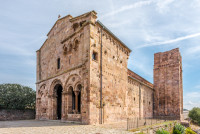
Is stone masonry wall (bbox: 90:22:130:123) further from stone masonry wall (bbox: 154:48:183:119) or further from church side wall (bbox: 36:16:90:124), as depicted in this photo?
stone masonry wall (bbox: 154:48:183:119)

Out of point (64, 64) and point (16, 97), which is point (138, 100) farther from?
point (16, 97)

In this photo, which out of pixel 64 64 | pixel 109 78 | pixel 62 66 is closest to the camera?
pixel 109 78

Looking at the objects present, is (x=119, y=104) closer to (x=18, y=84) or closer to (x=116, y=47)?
(x=116, y=47)

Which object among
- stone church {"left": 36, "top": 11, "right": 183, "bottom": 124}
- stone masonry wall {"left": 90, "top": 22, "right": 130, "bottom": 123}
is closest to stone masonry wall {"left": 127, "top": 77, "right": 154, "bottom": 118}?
stone church {"left": 36, "top": 11, "right": 183, "bottom": 124}

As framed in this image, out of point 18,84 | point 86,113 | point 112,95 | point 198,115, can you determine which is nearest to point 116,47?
point 112,95

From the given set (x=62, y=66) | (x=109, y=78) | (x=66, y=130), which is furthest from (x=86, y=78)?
(x=62, y=66)

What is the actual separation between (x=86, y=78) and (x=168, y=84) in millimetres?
19935

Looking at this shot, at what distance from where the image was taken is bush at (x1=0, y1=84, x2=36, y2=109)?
23.2 metres

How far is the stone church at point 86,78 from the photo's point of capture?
14.2 metres

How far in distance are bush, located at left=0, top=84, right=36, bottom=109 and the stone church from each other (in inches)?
157

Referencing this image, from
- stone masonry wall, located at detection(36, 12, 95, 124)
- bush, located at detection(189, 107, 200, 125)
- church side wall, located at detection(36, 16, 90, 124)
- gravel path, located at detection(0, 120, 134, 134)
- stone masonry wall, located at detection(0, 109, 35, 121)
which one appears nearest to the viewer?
gravel path, located at detection(0, 120, 134, 134)

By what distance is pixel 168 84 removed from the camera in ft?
93.3

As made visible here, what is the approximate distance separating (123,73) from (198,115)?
2360cm

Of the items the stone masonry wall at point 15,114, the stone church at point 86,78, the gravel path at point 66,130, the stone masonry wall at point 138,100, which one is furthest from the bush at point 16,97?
the stone masonry wall at point 138,100
